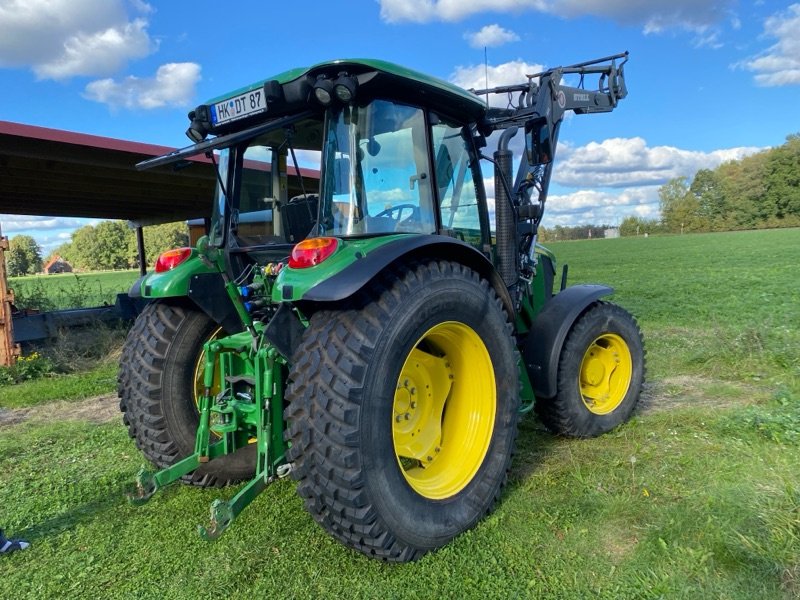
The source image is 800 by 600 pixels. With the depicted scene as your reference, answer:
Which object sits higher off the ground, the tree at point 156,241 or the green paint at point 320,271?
the tree at point 156,241

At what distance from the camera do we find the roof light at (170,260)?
351 cm

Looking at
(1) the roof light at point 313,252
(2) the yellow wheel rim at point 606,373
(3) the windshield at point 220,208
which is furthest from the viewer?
(2) the yellow wheel rim at point 606,373

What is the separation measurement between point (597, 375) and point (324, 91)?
3.05 metres

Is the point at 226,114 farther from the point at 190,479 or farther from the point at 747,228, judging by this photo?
the point at 747,228

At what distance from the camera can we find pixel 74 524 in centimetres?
319

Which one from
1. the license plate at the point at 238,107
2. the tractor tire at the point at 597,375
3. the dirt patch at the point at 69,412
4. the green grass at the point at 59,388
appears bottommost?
the dirt patch at the point at 69,412

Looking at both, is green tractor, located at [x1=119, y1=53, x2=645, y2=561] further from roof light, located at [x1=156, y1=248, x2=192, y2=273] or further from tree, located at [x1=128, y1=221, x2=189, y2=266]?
tree, located at [x1=128, y1=221, x2=189, y2=266]

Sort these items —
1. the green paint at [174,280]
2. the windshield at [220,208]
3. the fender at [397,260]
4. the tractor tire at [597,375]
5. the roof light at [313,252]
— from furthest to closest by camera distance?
the tractor tire at [597,375] < the windshield at [220,208] < the green paint at [174,280] < the roof light at [313,252] < the fender at [397,260]

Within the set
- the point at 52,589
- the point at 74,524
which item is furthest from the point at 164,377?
the point at 52,589

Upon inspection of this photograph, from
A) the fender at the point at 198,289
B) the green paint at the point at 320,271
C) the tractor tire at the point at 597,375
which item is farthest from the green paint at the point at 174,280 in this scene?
the tractor tire at the point at 597,375

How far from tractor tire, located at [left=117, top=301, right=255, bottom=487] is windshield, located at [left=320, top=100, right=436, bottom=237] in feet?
3.94

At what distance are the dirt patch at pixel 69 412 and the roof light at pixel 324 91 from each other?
4.05m

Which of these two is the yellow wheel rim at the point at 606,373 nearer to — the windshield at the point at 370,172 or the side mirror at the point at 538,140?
the side mirror at the point at 538,140

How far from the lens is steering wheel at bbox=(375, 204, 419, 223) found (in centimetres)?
309
